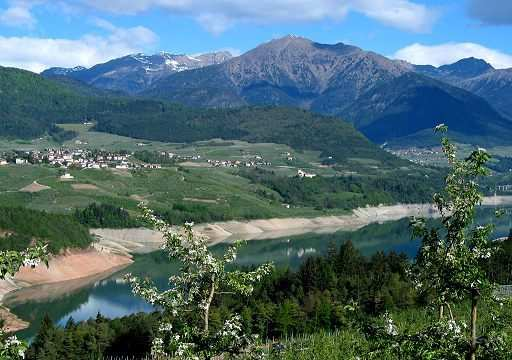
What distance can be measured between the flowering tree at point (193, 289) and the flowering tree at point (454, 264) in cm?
334

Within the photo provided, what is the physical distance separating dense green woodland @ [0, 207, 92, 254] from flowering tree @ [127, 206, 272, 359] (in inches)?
4145

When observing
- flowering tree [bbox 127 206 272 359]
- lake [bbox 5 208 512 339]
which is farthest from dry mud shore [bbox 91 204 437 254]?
flowering tree [bbox 127 206 272 359]

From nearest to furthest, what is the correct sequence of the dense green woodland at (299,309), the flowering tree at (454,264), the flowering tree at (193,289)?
1. the flowering tree at (454,264)
2. the flowering tree at (193,289)
3. the dense green woodland at (299,309)

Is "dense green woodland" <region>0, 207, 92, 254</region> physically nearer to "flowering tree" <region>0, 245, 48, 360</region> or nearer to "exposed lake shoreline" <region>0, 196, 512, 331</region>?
"exposed lake shoreline" <region>0, 196, 512, 331</region>

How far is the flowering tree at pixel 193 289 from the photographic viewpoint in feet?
48.0

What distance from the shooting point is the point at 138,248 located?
151375 mm

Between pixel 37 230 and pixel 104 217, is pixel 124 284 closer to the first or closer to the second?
pixel 37 230

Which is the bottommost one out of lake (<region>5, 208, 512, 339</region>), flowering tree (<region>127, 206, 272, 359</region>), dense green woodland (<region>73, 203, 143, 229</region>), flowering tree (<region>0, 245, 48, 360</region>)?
lake (<region>5, 208, 512, 339</region>)

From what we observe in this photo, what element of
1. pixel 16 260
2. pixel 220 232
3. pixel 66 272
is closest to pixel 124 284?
pixel 66 272

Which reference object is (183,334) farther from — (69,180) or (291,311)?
(69,180)

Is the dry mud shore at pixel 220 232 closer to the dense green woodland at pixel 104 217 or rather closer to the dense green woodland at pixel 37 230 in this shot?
the dense green woodland at pixel 104 217

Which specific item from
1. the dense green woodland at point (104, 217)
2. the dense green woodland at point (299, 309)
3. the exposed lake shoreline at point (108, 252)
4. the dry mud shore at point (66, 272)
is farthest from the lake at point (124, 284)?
the dense green woodland at point (104, 217)

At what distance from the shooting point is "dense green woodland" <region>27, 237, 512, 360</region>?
58.7 metres

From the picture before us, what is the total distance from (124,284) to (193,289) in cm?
9998
